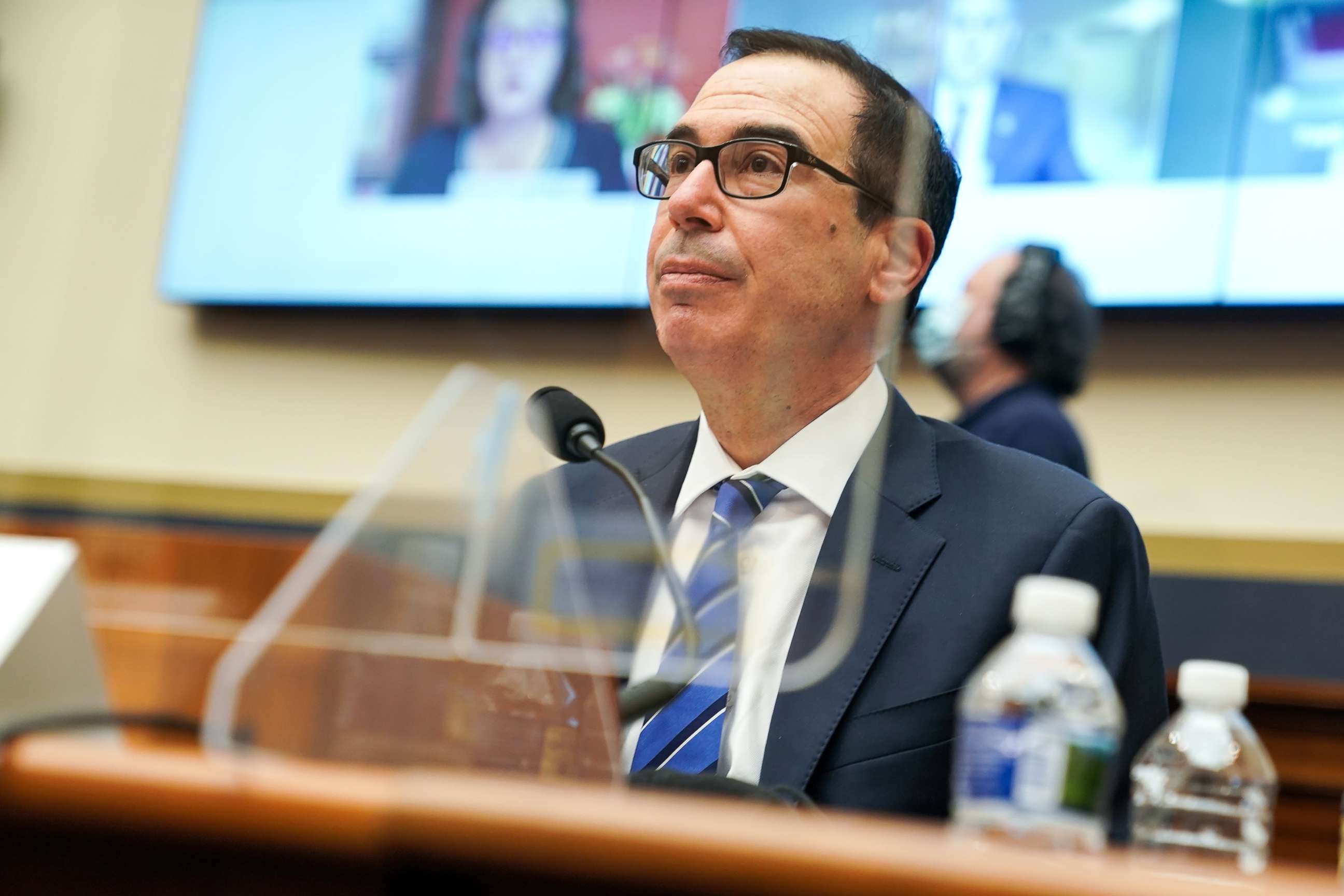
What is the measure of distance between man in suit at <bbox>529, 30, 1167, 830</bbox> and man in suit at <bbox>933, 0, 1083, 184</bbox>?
0.44ft

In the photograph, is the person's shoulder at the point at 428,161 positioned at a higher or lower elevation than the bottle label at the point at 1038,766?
higher

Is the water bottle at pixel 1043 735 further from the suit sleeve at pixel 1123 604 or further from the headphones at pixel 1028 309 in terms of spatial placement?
the headphones at pixel 1028 309

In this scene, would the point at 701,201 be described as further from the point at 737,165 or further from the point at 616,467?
the point at 616,467

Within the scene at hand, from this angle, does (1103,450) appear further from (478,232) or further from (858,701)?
(478,232)

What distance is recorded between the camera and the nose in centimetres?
113

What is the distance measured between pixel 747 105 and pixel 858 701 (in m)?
0.48

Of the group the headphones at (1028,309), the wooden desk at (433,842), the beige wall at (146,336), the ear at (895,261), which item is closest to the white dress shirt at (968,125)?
the ear at (895,261)

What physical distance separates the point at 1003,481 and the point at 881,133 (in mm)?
334

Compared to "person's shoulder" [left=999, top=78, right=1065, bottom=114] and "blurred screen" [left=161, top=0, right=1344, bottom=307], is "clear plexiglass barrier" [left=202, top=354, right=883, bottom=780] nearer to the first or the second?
"blurred screen" [left=161, top=0, right=1344, bottom=307]

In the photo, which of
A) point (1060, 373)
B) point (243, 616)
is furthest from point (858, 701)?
point (1060, 373)

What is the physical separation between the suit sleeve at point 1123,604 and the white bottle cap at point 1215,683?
13.4 inches

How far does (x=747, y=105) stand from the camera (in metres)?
1.13

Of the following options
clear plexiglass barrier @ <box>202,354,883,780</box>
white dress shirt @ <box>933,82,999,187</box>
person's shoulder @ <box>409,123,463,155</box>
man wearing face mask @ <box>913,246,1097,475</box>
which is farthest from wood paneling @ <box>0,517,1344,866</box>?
man wearing face mask @ <box>913,246,1097,475</box>

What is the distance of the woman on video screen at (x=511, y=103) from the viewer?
3.08ft
